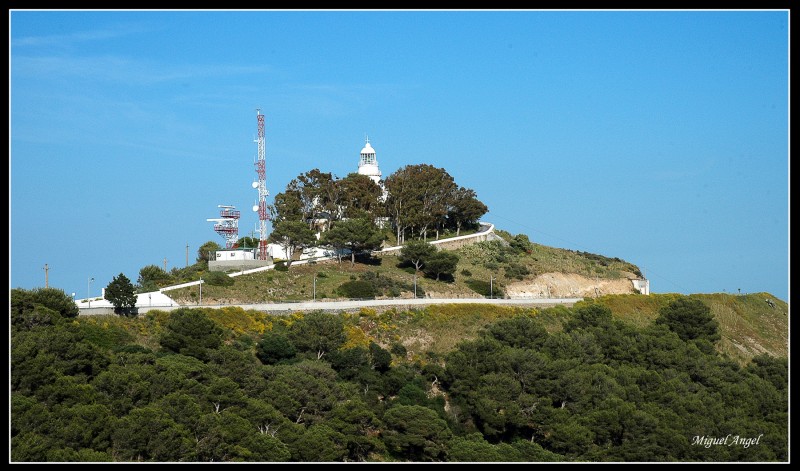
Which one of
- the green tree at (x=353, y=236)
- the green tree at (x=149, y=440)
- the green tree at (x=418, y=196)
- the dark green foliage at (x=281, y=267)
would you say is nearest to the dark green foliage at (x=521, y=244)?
the green tree at (x=418, y=196)

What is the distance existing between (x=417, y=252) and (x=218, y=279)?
1410 cm

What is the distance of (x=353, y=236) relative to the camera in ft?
233

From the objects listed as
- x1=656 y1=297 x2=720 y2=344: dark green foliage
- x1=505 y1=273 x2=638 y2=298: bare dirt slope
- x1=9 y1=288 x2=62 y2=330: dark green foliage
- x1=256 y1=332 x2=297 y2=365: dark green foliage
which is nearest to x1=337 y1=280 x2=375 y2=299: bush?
x1=505 y1=273 x2=638 y2=298: bare dirt slope

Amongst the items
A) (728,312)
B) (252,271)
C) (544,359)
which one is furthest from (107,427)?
(728,312)

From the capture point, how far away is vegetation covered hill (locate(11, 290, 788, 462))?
39.3 meters

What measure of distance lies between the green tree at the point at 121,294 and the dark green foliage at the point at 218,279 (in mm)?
8081

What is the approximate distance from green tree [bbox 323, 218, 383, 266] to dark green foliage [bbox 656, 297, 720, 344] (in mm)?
18219

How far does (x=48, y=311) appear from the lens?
4738 centimetres

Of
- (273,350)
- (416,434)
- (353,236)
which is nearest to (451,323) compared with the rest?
(353,236)

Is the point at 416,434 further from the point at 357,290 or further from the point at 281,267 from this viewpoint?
the point at 281,267

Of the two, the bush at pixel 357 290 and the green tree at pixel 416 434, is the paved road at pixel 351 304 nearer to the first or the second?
the bush at pixel 357 290

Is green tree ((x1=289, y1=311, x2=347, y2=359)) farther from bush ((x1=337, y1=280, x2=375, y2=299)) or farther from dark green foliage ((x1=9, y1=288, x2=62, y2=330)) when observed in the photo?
dark green foliage ((x1=9, y1=288, x2=62, y2=330))
